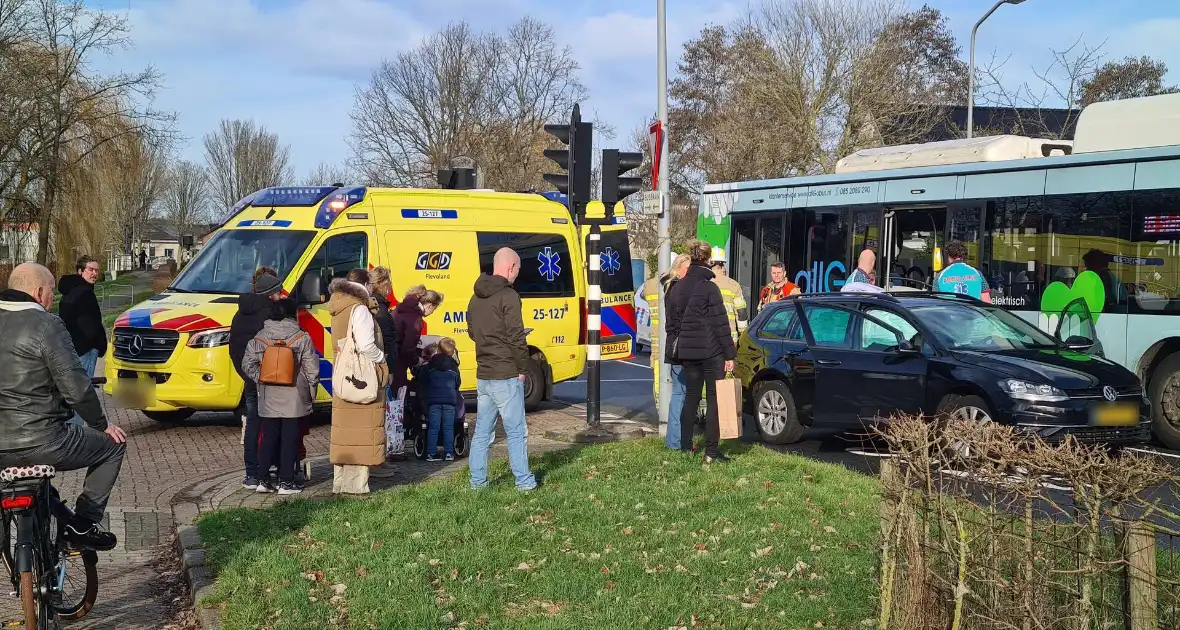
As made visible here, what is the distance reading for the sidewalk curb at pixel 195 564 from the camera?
5.79 metres

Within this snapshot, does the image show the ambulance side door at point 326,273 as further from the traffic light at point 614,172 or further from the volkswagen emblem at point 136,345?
the traffic light at point 614,172

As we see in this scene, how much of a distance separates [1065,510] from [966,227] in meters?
11.2

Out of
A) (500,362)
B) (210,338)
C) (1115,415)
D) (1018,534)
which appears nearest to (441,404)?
(500,362)

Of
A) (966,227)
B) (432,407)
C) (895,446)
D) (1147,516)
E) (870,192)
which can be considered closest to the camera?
(1147,516)

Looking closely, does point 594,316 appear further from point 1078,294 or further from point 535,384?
point 1078,294

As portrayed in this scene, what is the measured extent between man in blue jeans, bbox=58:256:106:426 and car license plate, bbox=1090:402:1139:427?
9.18 metres

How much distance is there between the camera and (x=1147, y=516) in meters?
3.81

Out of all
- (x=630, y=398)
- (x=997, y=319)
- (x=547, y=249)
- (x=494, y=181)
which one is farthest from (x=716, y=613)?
(x=494, y=181)

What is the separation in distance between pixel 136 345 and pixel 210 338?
848mm

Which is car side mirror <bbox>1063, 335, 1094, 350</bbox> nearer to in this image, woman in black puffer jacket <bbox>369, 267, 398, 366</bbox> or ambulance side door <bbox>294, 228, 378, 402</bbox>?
woman in black puffer jacket <bbox>369, 267, 398, 366</bbox>

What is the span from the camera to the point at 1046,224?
13.5m

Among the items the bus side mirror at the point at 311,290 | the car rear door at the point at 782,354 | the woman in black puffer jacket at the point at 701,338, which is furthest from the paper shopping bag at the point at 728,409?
the bus side mirror at the point at 311,290

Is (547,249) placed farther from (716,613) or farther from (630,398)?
(716,613)

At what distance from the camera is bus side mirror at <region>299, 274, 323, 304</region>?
12.5 metres
